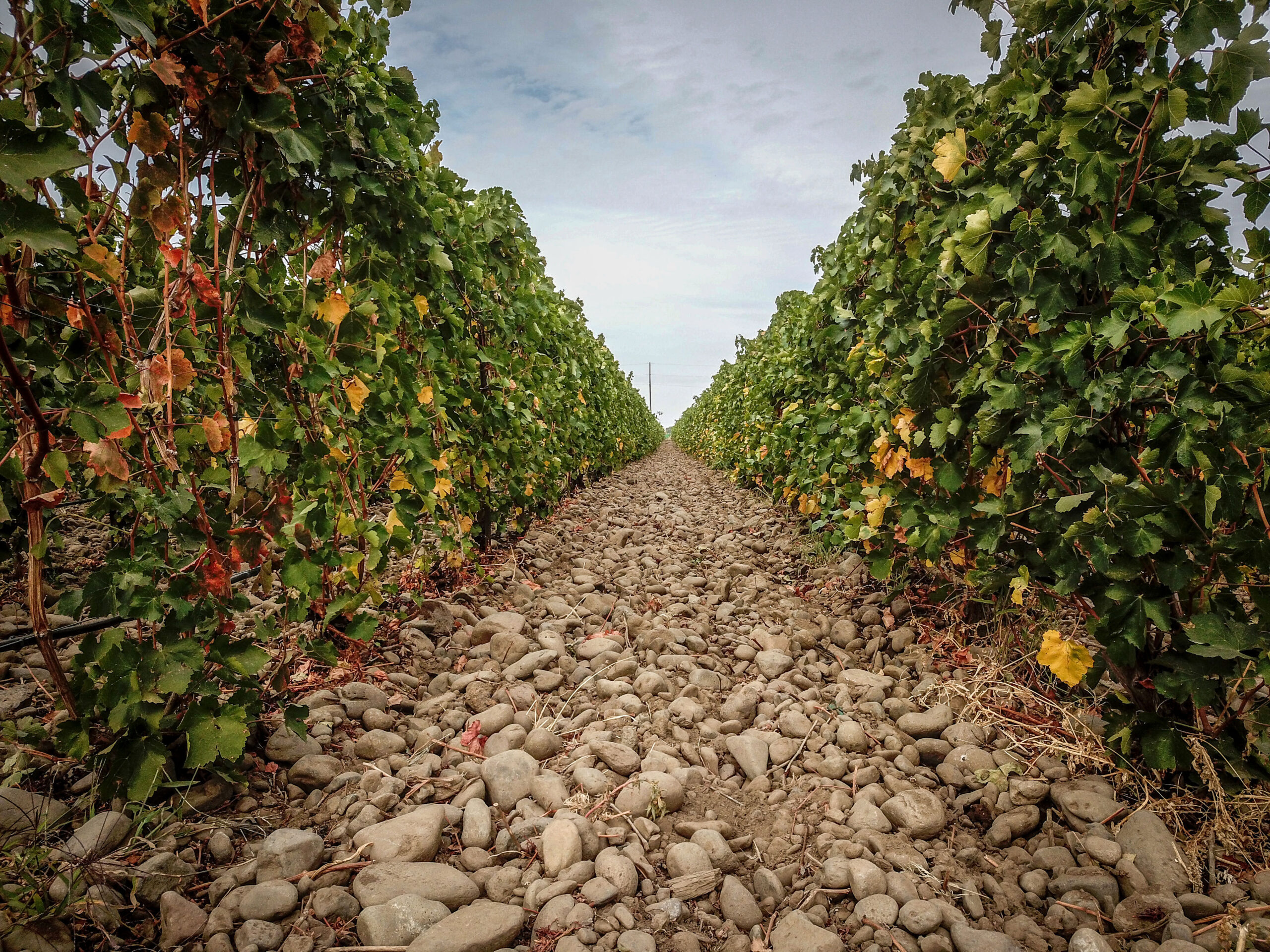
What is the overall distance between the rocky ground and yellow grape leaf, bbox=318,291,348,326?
4.92 feet

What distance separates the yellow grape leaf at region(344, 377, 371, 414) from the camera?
241 cm

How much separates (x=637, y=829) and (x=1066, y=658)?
1.46 metres

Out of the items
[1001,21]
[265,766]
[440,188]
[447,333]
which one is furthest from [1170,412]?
[440,188]

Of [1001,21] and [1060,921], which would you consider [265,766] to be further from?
[1001,21]

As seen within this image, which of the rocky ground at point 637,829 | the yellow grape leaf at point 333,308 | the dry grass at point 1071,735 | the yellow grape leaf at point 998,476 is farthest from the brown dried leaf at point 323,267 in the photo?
the dry grass at point 1071,735

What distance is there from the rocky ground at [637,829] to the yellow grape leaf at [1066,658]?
346mm

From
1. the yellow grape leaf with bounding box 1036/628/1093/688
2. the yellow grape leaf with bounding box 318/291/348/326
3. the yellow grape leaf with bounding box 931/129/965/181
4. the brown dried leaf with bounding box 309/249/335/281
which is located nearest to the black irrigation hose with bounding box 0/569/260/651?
the yellow grape leaf with bounding box 318/291/348/326

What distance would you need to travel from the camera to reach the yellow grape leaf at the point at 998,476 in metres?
2.57

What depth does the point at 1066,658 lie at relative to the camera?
1969 millimetres

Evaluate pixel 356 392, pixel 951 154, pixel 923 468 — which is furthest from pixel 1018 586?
pixel 356 392

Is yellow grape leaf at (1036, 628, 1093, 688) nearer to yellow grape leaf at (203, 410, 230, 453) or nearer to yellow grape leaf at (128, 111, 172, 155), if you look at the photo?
yellow grape leaf at (203, 410, 230, 453)

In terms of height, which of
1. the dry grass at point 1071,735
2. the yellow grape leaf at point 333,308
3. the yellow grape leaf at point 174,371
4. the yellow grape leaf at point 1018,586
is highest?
the yellow grape leaf at point 333,308

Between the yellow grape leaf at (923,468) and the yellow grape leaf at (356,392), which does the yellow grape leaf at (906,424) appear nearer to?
the yellow grape leaf at (923,468)

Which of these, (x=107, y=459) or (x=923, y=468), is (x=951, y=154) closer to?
(x=923, y=468)
